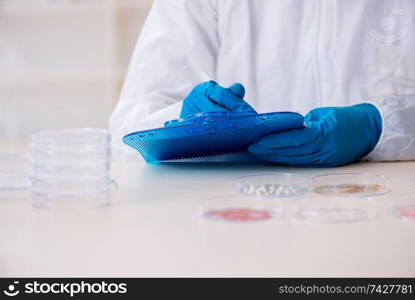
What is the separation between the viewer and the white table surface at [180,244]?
70cm

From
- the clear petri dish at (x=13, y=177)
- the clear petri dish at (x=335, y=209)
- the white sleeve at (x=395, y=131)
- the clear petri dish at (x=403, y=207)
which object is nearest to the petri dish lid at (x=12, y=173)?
the clear petri dish at (x=13, y=177)

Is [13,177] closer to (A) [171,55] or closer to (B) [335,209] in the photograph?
(B) [335,209]

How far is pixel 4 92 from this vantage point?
446 centimetres

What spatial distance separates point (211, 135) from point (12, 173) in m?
0.37

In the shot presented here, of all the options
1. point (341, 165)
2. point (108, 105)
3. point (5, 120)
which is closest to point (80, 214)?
point (341, 165)

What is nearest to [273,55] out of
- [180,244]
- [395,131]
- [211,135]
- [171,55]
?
[171,55]

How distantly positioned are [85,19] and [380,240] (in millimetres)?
3818

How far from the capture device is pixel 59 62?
4.46 metres

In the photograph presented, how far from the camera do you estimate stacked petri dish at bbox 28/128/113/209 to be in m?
1.01

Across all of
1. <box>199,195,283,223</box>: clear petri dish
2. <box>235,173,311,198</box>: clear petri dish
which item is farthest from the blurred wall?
<box>199,195,283,223</box>: clear petri dish

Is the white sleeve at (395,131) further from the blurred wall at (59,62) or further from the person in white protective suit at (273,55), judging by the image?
the blurred wall at (59,62)

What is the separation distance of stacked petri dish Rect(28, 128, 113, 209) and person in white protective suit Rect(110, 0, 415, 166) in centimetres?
60

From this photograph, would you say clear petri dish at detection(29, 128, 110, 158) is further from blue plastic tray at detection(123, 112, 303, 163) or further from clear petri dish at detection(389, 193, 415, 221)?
clear petri dish at detection(389, 193, 415, 221)

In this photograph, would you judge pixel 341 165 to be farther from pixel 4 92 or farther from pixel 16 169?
pixel 4 92
